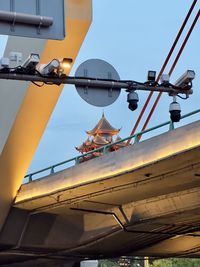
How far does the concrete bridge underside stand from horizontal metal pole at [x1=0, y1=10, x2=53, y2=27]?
671cm

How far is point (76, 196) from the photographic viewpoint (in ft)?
67.1

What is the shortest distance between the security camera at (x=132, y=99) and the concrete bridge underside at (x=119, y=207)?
14.5 feet

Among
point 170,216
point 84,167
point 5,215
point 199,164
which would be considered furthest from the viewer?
point 5,215

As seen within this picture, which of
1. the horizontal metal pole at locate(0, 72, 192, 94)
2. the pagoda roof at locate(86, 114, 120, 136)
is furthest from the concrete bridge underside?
the pagoda roof at locate(86, 114, 120, 136)

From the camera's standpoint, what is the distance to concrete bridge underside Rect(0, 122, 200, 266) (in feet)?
53.5

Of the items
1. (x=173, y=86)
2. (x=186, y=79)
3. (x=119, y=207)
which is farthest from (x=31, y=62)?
(x=119, y=207)

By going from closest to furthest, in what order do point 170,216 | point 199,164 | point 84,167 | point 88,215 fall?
1. point 199,164
2. point 84,167
3. point 170,216
4. point 88,215

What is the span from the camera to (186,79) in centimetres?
1048

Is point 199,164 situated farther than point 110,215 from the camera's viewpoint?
No

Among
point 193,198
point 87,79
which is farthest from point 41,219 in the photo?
point 87,79

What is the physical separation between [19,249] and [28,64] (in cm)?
1685

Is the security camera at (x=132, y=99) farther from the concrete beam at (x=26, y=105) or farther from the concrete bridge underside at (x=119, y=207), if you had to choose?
the concrete beam at (x=26, y=105)

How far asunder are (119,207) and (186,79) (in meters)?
12.3

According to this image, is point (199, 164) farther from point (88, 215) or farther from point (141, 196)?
point (88, 215)
